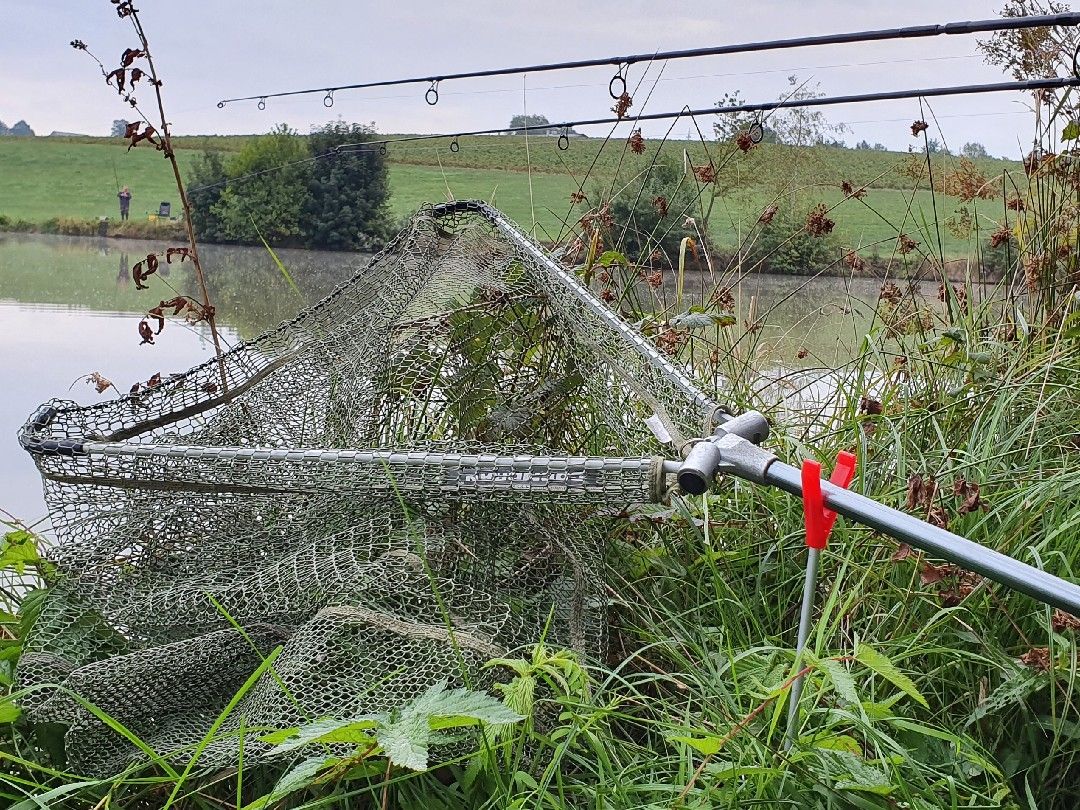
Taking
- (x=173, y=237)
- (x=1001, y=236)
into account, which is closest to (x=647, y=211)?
(x=1001, y=236)

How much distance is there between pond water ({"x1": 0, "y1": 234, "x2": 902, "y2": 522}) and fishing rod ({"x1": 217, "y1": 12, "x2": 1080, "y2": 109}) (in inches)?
21.0

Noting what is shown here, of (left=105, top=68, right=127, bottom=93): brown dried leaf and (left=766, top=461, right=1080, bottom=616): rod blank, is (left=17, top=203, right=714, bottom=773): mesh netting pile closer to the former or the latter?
(left=766, top=461, right=1080, bottom=616): rod blank

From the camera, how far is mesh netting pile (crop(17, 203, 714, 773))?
912mm

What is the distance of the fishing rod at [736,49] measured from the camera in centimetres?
165

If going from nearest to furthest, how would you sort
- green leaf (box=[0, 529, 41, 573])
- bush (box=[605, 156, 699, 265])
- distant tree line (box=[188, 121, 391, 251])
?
1. green leaf (box=[0, 529, 41, 573])
2. bush (box=[605, 156, 699, 265])
3. distant tree line (box=[188, 121, 391, 251])

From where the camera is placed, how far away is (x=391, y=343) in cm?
136

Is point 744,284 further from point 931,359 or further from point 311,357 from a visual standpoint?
point 311,357

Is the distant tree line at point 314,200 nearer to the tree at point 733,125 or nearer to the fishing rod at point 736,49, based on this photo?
the fishing rod at point 736,49

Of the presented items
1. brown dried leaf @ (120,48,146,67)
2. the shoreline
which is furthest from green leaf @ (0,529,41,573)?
the shoreline

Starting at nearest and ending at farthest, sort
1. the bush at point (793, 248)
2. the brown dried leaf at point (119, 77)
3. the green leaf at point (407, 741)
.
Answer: the green leaf at point (407, 741) → the brown dried leaf at point (119, 77) → the bush at point (793, 248)

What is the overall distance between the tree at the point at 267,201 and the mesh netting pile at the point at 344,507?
4.22 ft

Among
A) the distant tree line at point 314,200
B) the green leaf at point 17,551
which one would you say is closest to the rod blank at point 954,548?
the green leaf at point 17,551

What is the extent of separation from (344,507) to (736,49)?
1.54 m

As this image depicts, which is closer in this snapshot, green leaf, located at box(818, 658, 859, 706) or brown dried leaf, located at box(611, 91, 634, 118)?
green leaf, located at box(818, 658, 859, 706)
